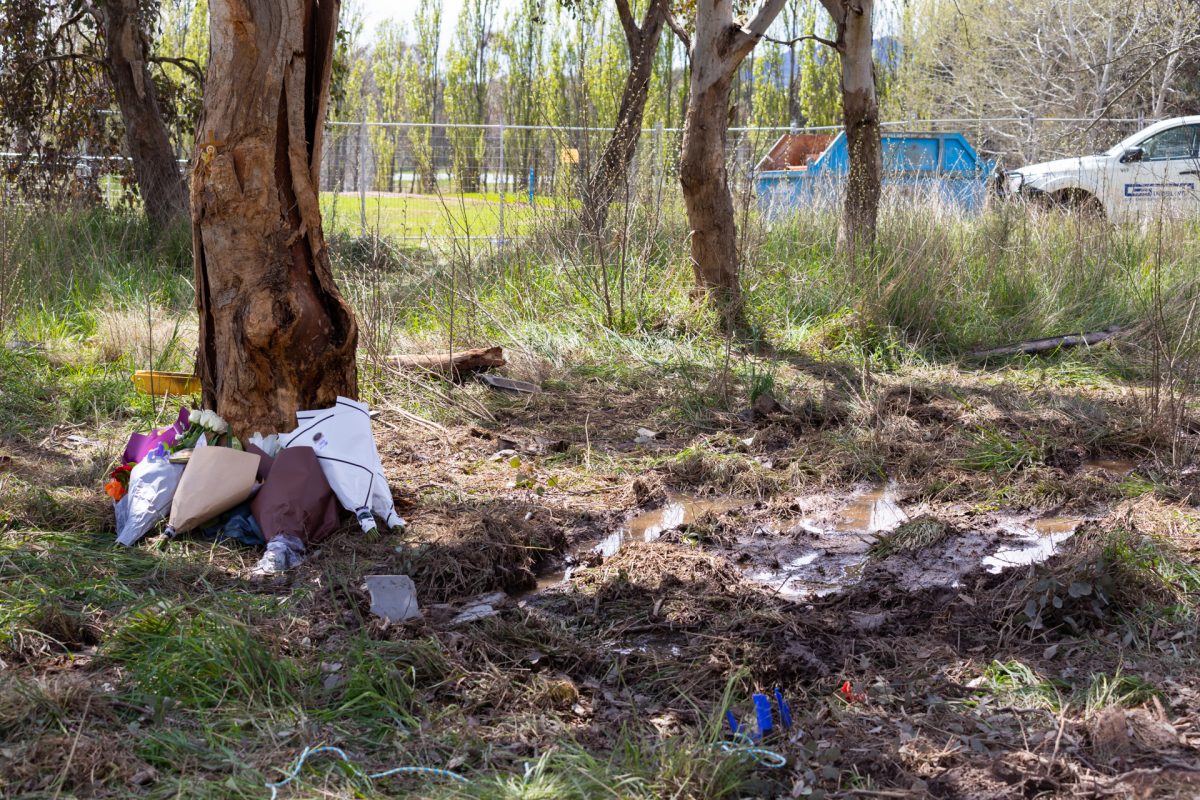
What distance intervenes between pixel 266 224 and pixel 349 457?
1.00 meters

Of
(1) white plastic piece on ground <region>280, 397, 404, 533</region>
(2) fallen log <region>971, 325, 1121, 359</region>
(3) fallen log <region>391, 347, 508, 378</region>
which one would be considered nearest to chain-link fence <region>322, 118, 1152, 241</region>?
(3) fallen log <region>391, 347, 508, 378</region>

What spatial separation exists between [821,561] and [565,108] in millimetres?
5329

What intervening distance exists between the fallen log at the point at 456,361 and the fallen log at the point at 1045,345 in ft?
11.3

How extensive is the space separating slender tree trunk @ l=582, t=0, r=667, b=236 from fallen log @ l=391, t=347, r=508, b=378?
1.54 meters

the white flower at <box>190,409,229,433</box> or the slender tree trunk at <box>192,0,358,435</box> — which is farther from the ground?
the slender tree trunk at <box>192,0,358,435</box>

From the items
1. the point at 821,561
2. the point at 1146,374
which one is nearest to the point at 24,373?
the point at 821,561

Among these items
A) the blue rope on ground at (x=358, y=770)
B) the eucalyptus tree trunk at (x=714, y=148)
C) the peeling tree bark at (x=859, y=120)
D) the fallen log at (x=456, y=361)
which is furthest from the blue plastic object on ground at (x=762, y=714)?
the peeling tree bark at (x=859, y=120)

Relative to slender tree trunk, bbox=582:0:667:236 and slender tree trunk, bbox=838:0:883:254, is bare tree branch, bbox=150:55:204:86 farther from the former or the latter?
slender tree trunk, bbox=838:0:883:254

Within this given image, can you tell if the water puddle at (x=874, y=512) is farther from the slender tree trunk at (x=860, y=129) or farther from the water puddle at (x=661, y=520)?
the slender tree trunk at (x=860, y=129)

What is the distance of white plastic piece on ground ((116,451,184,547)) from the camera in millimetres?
3854

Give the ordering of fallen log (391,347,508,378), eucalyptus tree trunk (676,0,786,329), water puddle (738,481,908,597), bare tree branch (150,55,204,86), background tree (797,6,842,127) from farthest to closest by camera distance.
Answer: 1. background tree (797,6,842,127)
2. bare tree branch (150,55,204,86)
3. eucalyptus tree trunk (676,0,786,329)
4. fallen log (391,347,508,378)
5. water puddle (738,481,908,597)

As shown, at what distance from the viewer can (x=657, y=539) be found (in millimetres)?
4246

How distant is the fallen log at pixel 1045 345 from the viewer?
738cm

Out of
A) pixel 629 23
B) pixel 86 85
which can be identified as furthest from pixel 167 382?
pixel 629 23
